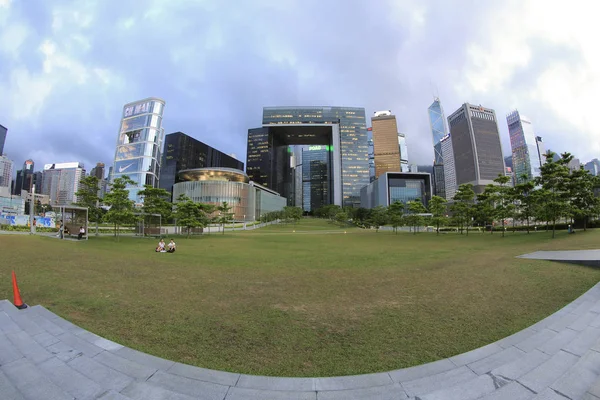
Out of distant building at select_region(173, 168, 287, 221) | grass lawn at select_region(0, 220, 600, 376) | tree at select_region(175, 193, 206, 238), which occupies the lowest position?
grass lawn at select_region(0, 220, 600, 376)

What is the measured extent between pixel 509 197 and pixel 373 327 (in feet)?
113

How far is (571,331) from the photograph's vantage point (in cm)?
414

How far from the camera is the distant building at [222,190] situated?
88.8 meters

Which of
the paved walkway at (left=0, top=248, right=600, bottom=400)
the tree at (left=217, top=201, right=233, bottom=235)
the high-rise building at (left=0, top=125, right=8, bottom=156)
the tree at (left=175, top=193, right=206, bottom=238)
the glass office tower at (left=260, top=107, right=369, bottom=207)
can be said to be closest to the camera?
the paved walkway at (left=0, top=248, right=600, bottom=400)

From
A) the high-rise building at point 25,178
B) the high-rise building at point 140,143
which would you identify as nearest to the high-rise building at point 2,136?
the high-rise building at point 25,178

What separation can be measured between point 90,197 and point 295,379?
105 ft

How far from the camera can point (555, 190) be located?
22.9 metres

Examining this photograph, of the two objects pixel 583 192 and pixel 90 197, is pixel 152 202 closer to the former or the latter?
pixel 90 197

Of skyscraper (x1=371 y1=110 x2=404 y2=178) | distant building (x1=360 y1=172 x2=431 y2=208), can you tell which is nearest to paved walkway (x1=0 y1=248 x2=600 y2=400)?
distant building (x1=360 y1=172 x2=431 y2=208)

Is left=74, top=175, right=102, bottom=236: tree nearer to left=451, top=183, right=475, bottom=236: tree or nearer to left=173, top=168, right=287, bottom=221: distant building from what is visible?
left=451, top=183, right=475, bottom=236: tree

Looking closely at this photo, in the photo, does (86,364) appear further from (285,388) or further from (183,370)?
(285,388)

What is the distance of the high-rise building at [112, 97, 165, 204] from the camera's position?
9650 cm

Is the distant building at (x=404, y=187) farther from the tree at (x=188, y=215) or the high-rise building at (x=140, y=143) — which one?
the high-rise building at (x=140, y=143)

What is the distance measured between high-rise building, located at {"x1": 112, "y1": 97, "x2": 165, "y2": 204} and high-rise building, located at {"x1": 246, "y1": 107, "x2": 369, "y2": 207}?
225 ft
